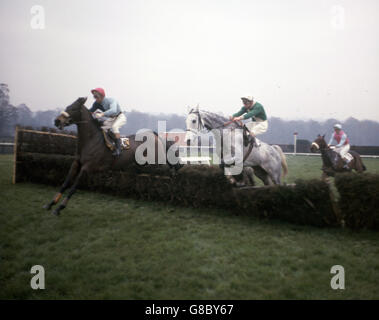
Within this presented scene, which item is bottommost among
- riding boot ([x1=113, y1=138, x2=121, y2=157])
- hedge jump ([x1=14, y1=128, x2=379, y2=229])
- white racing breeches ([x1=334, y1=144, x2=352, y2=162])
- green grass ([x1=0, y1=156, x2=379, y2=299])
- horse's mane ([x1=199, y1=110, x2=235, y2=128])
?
green grass ([x1=0, y1=156, x2=379, y2=299])

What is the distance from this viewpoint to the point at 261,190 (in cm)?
553

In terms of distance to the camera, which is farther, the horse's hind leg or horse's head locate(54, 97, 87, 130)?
the horse's hind leg

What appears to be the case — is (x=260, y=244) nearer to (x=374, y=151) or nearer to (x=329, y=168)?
(x=329, y=168)

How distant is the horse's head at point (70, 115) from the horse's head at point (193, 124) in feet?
7.22

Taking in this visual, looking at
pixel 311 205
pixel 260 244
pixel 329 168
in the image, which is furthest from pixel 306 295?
pixel 329 168

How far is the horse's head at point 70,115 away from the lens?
5.07 metres

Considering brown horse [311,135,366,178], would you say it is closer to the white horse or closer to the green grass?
the white horse

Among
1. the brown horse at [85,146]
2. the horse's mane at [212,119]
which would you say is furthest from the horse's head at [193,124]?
the brown horse at [85,146]

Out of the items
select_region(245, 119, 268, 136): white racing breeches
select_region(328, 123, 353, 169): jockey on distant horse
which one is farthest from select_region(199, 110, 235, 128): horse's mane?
select_region(328, 123, 353, 169): jockey on distant horse

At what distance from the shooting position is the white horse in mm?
5829

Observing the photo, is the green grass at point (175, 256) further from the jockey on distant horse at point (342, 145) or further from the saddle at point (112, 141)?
the jockey on distant horse at point (342, 145)

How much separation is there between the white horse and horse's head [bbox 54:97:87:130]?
2.24 metres

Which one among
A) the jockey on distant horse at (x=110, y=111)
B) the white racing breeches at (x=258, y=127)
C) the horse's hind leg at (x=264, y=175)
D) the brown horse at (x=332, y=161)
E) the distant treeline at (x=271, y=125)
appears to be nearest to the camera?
the jockey on distant horse at (x=110, y=111)
